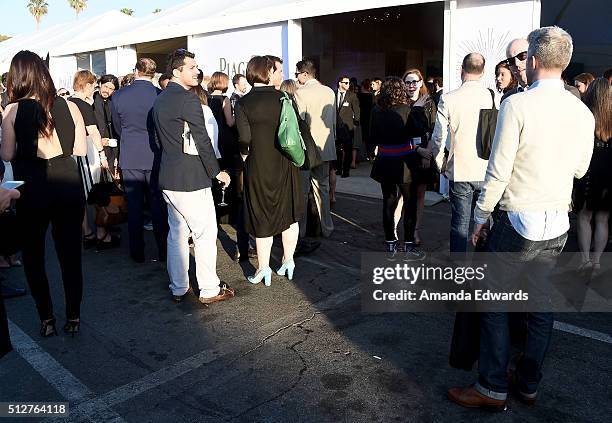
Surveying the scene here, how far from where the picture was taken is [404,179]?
516 centimetres

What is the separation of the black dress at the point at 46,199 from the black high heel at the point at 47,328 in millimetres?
60

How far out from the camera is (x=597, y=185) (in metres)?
4.77

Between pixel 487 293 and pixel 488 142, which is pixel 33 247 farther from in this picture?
pixel 488 142

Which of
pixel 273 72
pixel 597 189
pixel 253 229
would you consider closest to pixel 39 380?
pixel 253 229

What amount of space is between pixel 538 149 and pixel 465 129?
73.4 inches

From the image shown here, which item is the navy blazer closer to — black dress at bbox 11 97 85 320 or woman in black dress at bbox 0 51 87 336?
woman in black dress at bbox 0 51 87 336

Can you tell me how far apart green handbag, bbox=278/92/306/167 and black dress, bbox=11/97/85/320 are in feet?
5.11

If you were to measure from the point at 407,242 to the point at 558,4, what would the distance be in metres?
10.7

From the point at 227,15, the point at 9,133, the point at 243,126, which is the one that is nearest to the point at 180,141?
the point at 243,126

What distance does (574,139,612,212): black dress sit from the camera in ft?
15.4

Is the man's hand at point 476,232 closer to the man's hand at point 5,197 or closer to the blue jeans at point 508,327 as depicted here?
the blue jeans at point 508,327

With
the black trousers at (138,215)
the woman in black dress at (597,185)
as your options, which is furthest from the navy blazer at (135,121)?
the woman in black dress at (597,185)

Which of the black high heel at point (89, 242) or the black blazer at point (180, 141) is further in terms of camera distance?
the black high heel at point (89, 242)

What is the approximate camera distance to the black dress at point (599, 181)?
15.4 feet
